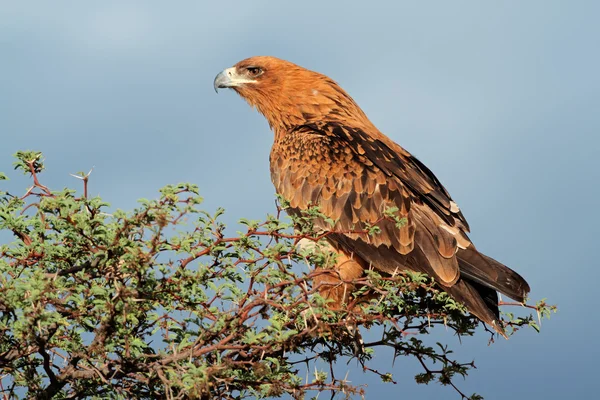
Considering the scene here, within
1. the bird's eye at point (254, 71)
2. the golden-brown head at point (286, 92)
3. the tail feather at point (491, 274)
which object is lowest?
the tail feather at point (491, 274)

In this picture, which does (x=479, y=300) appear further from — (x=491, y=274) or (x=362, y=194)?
(x=362, y=194)

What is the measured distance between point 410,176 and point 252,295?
3570mm

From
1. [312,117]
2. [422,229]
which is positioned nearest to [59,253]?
[422,229]

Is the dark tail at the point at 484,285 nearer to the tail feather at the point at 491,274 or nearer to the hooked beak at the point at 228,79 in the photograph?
the tail feather at the point at 491,274

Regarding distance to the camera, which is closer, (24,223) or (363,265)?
(24,223)

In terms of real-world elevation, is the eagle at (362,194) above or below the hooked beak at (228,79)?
below

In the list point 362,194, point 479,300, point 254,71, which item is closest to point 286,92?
point 254,71

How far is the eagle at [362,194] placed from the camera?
669cm

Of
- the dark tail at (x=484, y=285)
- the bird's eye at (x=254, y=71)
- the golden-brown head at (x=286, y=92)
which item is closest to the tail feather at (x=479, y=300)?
the dark tail at (x=484, y=285)

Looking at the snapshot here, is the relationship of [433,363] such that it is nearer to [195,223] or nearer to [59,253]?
[195,223]

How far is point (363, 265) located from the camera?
7164 mm

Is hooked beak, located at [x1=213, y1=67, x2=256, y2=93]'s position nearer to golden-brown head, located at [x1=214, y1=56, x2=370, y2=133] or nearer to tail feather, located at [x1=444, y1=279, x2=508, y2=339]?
golden-brown head, located at [x1=214, y1=56, x2=370, y2=133]

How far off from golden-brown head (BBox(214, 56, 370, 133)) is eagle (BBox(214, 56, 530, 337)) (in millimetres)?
15

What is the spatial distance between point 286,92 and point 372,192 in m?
2.29
